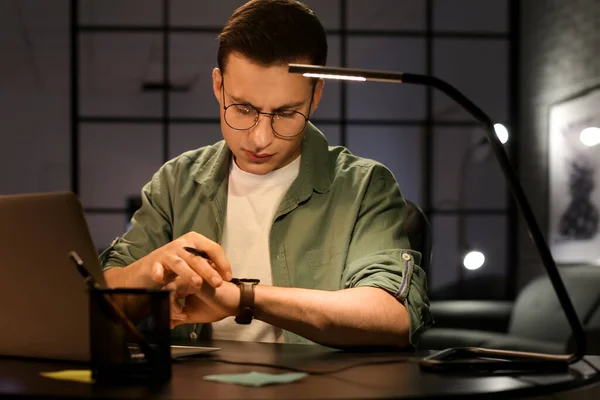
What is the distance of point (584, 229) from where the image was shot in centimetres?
509

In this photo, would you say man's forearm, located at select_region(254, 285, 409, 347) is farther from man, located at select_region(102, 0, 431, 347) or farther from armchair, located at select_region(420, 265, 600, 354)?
armchair, located at select_region(420, 265, 600, 354)

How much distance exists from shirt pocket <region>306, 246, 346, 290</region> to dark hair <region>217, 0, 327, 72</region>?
0.41m

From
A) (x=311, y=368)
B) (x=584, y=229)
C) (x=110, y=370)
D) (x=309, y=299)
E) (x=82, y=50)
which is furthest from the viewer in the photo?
(x=82, y=50)

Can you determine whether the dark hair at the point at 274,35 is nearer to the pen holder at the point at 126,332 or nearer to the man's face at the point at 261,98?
the man's face at the point at 261,98

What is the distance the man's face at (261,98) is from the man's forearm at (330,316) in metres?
0.41

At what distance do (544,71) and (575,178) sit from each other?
877 mm

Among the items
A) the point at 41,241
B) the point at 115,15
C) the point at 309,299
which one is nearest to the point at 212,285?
the point at 309,299

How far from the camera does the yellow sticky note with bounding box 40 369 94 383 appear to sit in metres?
1.05

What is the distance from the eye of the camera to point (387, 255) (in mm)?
1666

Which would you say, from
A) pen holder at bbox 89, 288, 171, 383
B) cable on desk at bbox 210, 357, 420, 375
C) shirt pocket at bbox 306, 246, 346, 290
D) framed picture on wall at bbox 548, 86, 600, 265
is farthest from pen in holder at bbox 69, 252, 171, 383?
framed picture on wall at bbox 548, 86, 600, 265

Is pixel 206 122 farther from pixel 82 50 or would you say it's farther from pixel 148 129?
pixel 82 50

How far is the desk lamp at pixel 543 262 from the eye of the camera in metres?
1.16

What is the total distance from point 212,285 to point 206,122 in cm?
454

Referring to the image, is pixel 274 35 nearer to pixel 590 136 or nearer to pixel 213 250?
pixel 213 250
